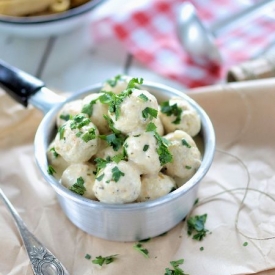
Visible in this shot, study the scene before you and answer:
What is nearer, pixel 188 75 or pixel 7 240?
pixel 7 240

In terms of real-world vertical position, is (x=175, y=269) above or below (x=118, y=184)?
below

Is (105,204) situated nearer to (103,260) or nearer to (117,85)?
(103,260)

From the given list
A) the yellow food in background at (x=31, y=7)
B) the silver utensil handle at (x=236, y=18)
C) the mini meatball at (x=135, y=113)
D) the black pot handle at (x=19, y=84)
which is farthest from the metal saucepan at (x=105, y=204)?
the silver utensil handle at (x=236, y=18)

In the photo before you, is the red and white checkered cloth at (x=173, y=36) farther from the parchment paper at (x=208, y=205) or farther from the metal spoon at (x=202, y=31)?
the parchment paper at (x=208, y=205)

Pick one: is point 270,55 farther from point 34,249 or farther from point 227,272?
point 34,249

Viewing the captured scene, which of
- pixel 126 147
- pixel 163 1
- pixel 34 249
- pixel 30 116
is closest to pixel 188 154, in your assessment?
pixel 126 147

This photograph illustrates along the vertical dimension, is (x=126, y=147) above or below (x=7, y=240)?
above

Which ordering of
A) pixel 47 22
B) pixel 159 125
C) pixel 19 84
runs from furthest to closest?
pixel 47 22 → pixel 19 84 → pixel 159 125

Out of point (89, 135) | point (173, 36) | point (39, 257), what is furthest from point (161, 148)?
point (173, 36)
